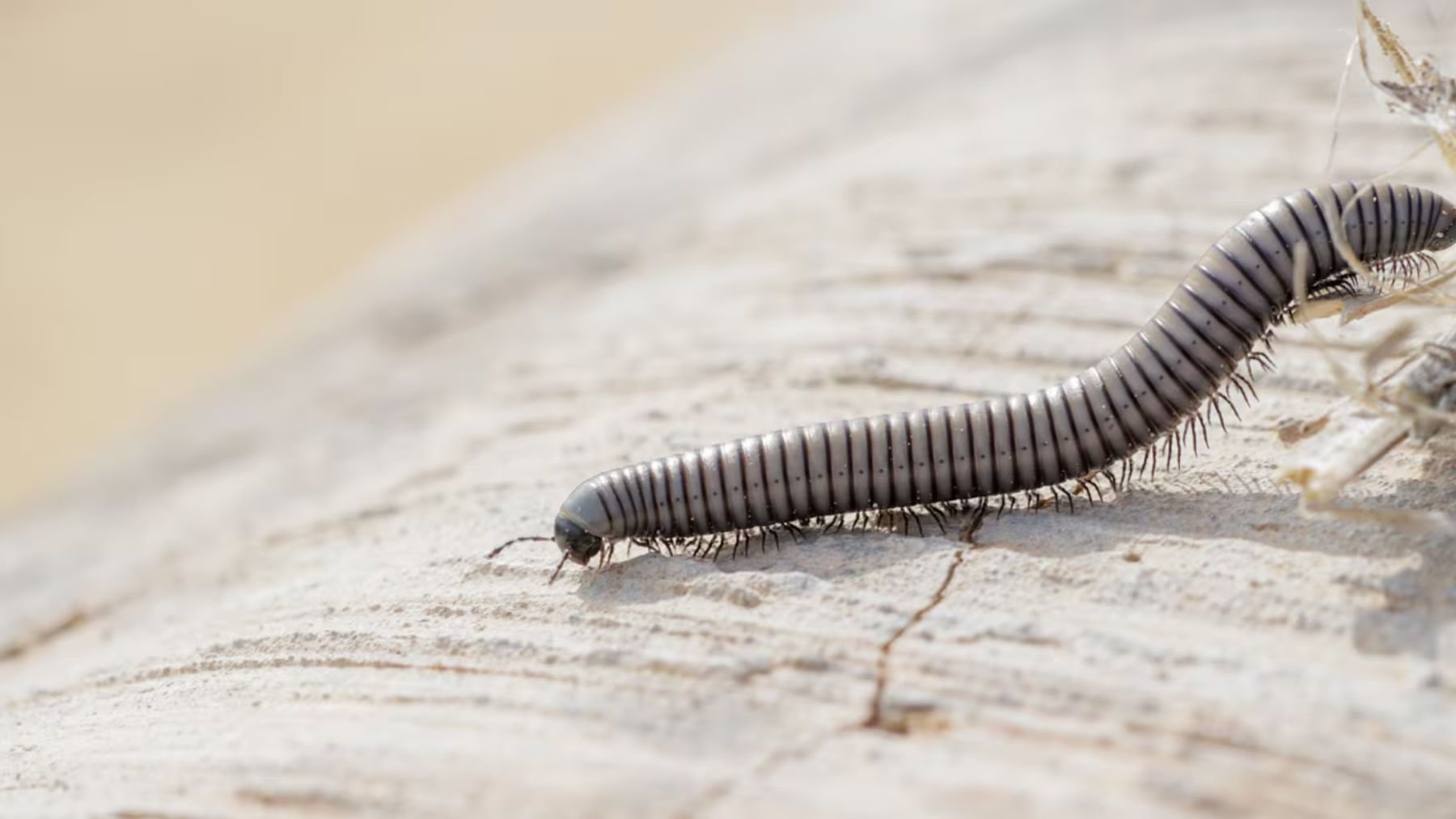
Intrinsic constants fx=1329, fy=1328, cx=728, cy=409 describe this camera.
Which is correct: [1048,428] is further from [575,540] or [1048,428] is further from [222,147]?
[222,147]

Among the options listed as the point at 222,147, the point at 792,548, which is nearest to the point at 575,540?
the point at 792,548

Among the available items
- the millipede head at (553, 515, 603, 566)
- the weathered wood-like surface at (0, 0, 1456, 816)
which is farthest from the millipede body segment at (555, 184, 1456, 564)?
the weathered wood-like surface at (0, 0, 1456, 816)

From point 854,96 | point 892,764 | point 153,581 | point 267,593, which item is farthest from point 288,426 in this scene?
point 892,764

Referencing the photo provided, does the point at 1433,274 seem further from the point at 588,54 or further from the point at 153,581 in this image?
the point at 588,54

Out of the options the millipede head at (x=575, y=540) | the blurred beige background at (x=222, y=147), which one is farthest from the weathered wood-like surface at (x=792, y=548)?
the blurred beige background at (x=222, y=147)

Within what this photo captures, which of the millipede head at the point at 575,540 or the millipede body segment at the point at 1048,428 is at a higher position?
the millipede body segment at the point at 1048,428

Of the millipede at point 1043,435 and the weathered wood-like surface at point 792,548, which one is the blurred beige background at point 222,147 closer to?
the weathered wood-like surface at point 792,548

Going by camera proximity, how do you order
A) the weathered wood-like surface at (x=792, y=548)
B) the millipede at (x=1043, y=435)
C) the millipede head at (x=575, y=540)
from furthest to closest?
the millipede head at (x=575, y=540), the millipede at (x=1043, y=435), the weathered wood-like surface at (x=792, y=548)
